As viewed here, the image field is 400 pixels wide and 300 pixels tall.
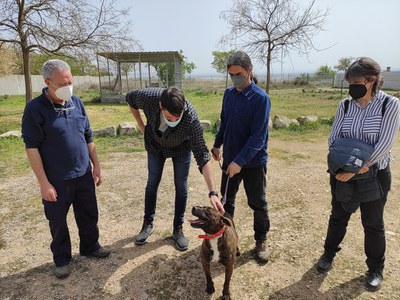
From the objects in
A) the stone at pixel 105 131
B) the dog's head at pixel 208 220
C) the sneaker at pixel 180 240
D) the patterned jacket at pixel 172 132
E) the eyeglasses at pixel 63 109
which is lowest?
the sneaker at pixel 180 240

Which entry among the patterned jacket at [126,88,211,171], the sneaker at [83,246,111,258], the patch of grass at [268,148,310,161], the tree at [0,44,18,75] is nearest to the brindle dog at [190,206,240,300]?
the patterned jacket at [126,88,211,171]

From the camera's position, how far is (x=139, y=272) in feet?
9.36

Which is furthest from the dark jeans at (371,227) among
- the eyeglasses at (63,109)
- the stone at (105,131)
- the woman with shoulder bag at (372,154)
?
the stone at (105,131)

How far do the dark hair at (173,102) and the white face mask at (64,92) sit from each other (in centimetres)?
75

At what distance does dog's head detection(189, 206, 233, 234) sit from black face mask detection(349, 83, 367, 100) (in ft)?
4.47

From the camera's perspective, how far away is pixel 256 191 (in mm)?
2852

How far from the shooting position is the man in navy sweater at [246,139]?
2570 mm

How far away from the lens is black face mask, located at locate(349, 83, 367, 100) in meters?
2.26

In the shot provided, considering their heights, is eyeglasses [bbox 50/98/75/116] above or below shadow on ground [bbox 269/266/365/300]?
above

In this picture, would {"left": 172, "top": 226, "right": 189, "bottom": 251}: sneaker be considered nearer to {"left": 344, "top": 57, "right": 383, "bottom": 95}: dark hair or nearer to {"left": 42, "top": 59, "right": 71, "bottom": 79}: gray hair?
{"left": 42, "top": 59, "right": 71, "bottom": 79}: gray hair

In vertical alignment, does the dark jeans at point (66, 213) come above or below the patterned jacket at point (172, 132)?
below

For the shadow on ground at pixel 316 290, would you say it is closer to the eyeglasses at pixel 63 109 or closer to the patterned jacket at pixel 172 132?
the patterned jacket at pixel 172 132

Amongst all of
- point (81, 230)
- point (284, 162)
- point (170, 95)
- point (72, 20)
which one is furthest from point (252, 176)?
point (72, 20)

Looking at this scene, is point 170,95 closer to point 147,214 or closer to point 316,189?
point 147,214
